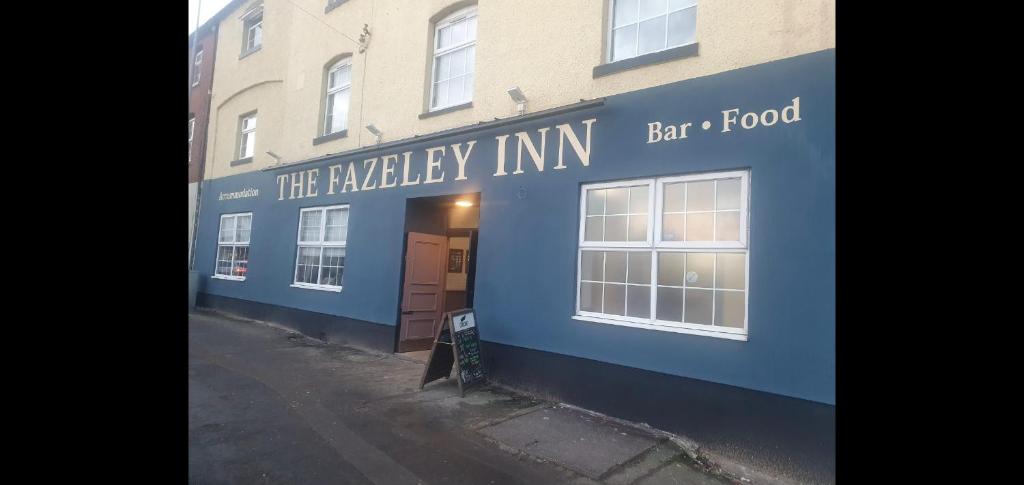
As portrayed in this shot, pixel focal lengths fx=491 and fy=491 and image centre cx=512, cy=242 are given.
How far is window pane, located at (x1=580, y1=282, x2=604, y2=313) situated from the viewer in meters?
5.73

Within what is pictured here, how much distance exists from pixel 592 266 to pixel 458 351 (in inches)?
79.0

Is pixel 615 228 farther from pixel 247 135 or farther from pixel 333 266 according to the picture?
pixel 247 135

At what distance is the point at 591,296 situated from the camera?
5785 mm

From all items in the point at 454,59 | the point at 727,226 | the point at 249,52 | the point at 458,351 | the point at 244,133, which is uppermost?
the point at 249,52

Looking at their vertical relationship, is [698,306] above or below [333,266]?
below

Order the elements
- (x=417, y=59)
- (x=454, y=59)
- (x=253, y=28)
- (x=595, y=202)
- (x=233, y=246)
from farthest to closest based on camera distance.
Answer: (x=253, y=28)
(x=233, y=246)
(x=417, y=59)
(x=454, y=59)
(x=595, y=202)

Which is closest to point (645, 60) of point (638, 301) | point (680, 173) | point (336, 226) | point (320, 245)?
point (680, 173)

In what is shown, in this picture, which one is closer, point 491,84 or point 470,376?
point 470,376

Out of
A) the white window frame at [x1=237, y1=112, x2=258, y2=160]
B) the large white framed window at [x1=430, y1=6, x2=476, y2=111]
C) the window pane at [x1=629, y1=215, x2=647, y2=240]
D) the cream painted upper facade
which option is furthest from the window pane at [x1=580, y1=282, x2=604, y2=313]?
the white window frame at [x1=237, y1=112, x2=258, y2=160]

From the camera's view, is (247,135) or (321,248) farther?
(247,135)
